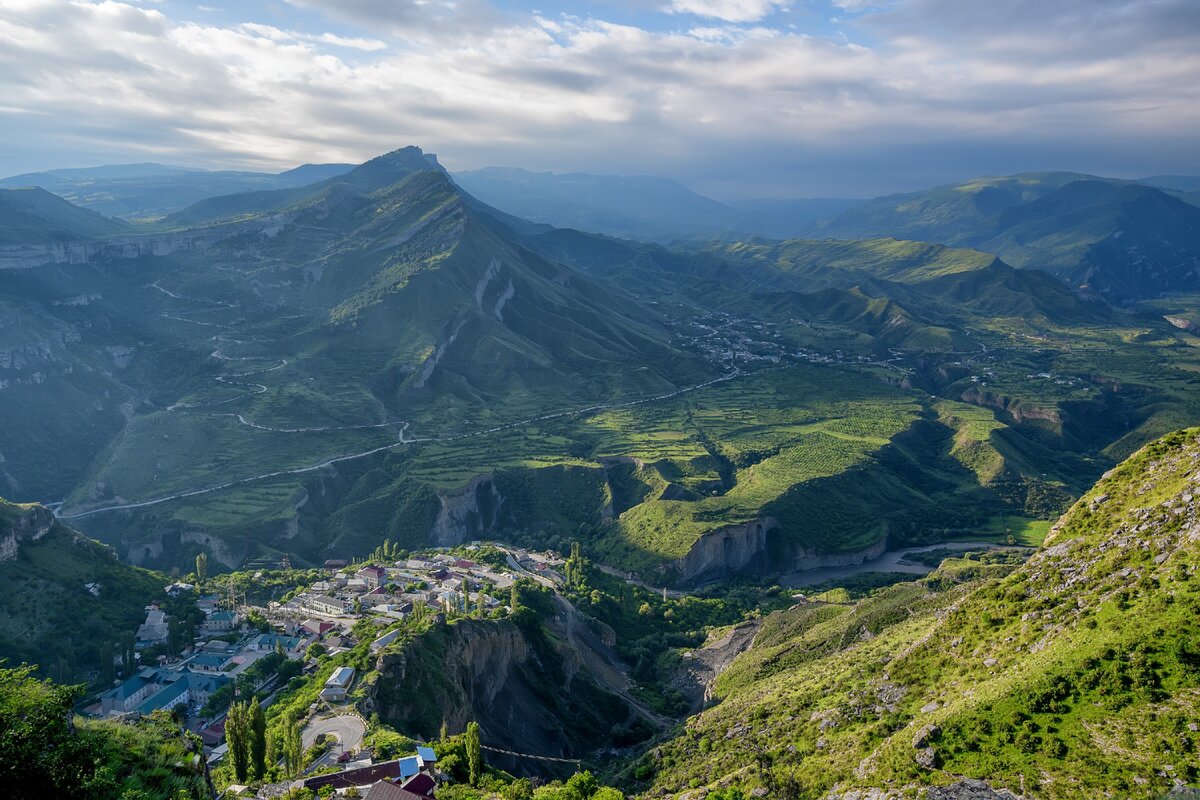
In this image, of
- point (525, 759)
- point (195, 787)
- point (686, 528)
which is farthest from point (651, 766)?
point (686, 528)

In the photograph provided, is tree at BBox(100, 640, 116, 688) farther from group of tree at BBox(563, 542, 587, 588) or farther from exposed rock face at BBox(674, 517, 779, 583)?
exposed rock face at BBox(674, 517, 779, 583)

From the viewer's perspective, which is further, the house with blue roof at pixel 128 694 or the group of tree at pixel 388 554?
the group of tree at pixel 388 554

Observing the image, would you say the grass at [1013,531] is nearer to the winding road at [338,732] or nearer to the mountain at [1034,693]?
the mountain at [1034,693]

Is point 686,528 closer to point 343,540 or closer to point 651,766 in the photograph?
point 343,540

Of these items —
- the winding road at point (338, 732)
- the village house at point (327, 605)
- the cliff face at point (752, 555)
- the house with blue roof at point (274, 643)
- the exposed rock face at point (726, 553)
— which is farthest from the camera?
the cliff face at point (752, 555)

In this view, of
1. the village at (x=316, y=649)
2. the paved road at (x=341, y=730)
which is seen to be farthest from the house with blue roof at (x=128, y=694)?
the paved road at (x=341, y=730)

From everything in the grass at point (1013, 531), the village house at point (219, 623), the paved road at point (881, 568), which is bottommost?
the paved road at point (881, 568)
